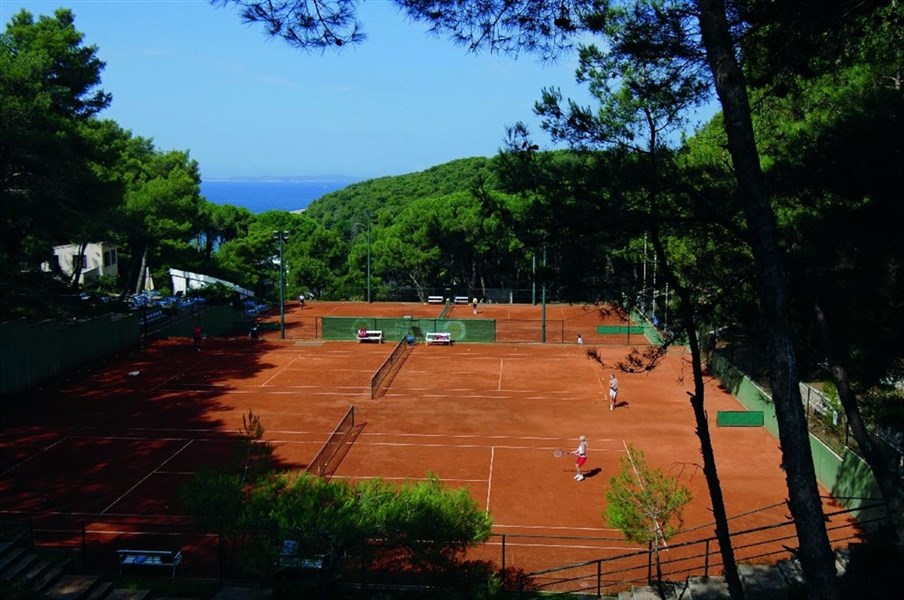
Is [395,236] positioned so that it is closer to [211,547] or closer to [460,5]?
[211,547]

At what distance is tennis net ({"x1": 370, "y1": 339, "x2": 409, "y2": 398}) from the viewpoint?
29.1 metres

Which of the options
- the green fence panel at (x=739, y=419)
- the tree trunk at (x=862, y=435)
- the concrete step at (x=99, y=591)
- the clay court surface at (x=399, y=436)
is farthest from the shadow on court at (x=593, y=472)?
the concrete step at (x=99, y=591)

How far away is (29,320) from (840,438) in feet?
92.0

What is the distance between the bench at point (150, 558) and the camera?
14.5 m

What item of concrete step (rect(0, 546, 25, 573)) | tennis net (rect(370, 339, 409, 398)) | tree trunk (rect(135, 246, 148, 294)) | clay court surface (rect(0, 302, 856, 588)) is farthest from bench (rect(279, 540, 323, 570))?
tree trunk (rect(135, 246, 148, 294))

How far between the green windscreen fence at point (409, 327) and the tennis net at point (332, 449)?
13.3 meters

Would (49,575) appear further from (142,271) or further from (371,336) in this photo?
(142,271)

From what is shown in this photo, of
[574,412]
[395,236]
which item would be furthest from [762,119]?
[395,236]

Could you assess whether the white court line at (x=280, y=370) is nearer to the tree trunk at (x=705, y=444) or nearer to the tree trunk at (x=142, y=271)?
the tree trunk at (x=142, y=271)

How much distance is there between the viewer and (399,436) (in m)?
24.4

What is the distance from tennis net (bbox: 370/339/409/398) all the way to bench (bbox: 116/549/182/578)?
1428cm

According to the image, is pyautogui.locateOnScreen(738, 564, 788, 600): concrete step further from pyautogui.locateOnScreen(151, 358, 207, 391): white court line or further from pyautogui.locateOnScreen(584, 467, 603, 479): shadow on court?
pyautogui.locateOnScreen(151, 358, 207, 391): white court line

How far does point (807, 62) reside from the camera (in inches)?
406

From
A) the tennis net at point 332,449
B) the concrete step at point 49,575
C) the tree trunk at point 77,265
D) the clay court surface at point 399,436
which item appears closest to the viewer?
the concrete step at point 49,575
